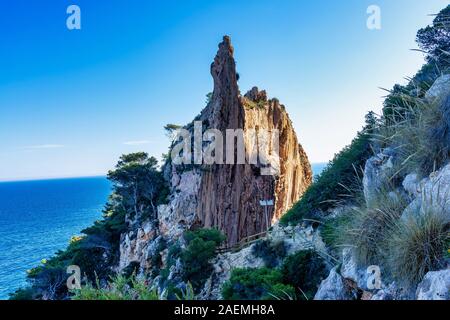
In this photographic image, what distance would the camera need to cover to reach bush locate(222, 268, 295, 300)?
6.20 metres

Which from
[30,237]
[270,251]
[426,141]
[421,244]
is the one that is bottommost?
[30,237]

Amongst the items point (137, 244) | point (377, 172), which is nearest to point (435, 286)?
point (377, 172)

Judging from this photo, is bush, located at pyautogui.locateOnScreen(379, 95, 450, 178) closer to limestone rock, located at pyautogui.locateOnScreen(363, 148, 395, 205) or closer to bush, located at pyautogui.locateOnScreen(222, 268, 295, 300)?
limestone rock, located at pyautogui.locateOnScreen(363, 148, 395, 205)

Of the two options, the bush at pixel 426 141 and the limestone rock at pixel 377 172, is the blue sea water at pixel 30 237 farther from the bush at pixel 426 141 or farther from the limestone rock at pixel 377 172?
the bush at pixel 426 141

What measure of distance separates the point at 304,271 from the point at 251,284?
1251 mm

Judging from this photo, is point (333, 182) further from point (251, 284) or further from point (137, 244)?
point (137, 244)

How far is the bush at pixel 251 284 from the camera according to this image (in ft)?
20.4

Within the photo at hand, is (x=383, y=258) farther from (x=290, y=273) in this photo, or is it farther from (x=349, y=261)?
(x=290, y=273)

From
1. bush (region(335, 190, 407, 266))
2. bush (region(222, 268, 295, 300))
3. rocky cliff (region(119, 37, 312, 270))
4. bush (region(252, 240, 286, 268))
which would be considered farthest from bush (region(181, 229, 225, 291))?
rocky cliff (region(119, 37, 312, 270))

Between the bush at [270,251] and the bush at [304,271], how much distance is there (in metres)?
1.75

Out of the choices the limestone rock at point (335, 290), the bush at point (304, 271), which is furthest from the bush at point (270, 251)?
the limestone rock at point (335, 290)

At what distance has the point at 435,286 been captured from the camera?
2.18m

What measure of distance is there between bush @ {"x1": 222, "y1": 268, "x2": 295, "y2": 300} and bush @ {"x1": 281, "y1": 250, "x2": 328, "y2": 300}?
0.24 m

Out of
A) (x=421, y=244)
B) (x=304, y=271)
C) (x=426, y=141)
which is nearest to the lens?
(x=421, y=244)
